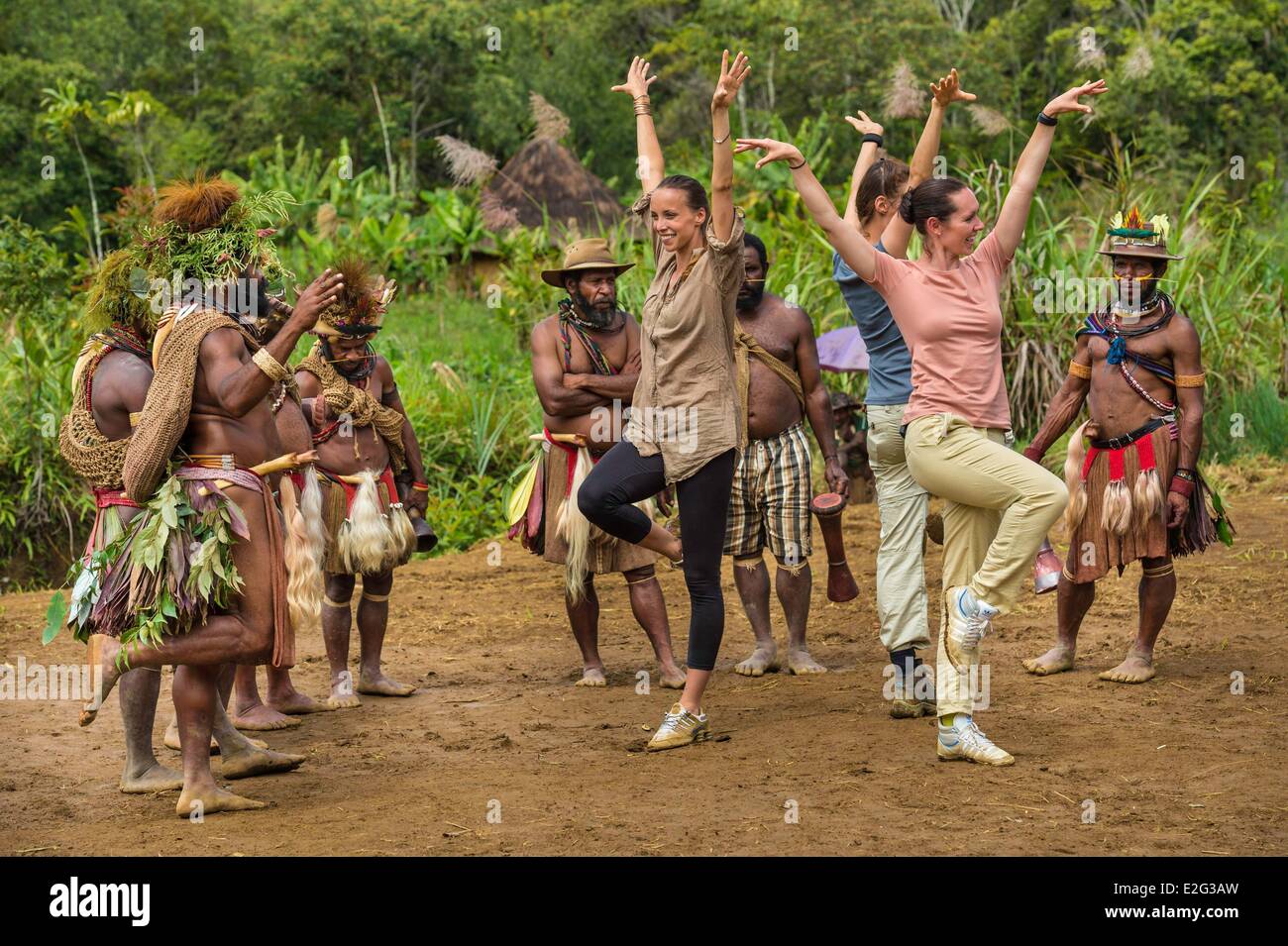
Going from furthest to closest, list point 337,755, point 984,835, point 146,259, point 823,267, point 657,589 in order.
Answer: point 823,267 → point 657,589 → point 337,755 → point 146,259 → point 984,835

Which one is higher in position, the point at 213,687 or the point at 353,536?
the point at 353,536

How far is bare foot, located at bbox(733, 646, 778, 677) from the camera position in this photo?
6611 millimetres

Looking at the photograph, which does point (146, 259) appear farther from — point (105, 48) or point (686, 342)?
point (105, 48)

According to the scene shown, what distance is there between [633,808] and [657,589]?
78.6 inches

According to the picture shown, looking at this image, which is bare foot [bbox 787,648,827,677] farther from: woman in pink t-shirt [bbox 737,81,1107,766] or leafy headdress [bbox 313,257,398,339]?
leafy headdress [bbox 313,257,398,339]

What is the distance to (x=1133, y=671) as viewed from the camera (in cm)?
612

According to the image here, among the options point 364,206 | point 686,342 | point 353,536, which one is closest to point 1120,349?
point 686,342

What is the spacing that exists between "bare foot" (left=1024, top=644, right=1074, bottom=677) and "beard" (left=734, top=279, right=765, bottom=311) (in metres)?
1.94

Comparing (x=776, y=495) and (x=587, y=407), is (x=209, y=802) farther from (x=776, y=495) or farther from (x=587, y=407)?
(x=776, y=495)

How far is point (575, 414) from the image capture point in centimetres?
638

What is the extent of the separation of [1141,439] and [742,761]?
2274 mm

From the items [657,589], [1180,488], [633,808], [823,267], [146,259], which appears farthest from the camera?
[823,267]

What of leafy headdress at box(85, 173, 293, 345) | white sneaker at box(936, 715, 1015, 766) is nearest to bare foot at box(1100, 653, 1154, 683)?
white sneaker at box(936, 715, 1015, 766)

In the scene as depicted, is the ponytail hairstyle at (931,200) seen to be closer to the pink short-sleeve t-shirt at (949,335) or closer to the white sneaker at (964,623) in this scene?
the pink short-sleeve t-shirt at (949,335)
